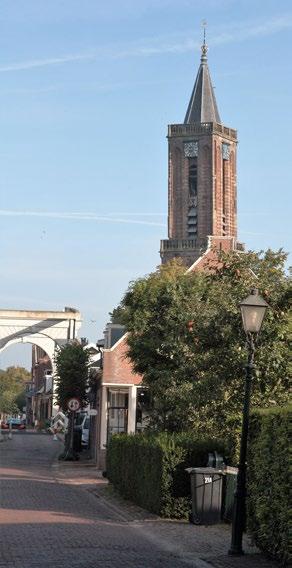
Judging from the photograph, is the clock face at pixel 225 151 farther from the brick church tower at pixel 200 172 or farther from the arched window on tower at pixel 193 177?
the arched window on tower at pixel 193 177

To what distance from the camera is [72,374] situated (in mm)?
46438

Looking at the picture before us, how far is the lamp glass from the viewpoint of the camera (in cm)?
1575

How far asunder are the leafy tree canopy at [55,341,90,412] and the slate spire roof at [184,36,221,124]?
88.3m

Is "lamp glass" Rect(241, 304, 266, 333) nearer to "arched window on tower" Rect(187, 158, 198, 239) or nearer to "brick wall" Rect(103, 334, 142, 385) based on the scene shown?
"brick wall" Rect(103, 334, 142, 385)

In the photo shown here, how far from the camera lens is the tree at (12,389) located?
4618 inches

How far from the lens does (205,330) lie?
2195cm

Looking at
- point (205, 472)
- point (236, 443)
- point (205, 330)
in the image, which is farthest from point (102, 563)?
point (205, 330)

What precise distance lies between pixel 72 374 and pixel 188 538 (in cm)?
2982

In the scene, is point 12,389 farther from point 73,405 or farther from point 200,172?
point 73,405

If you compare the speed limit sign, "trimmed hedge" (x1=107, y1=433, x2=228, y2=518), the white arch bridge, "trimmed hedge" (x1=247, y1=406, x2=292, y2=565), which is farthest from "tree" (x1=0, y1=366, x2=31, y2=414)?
"trimmed hedge" (x1=247, y1=406, x2=292, y2=565)

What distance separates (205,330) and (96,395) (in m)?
25.0

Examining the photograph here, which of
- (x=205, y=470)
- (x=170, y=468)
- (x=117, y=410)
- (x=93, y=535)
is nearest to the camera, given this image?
(x=93, y=535)

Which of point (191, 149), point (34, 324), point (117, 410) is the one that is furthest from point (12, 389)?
point (117, 410)

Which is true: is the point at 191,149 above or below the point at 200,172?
above
